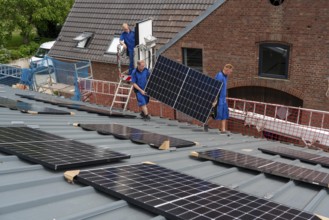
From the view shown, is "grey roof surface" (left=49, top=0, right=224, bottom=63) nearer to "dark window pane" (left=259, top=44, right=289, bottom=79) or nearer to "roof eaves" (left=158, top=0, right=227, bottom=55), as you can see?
"roof eaves" (left=158, top=0, right=227, bottom=55)

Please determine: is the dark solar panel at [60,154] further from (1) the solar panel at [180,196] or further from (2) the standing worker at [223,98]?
(2) the standing worker at [223,98]

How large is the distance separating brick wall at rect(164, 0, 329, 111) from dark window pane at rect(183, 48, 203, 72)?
0.35 metres

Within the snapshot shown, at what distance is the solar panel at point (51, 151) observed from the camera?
13.4 feet

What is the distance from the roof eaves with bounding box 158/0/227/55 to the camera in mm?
15710

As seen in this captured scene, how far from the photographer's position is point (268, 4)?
579 inches

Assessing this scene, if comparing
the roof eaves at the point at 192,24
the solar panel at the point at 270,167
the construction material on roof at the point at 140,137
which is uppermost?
the roof eaves at the point at 192,24

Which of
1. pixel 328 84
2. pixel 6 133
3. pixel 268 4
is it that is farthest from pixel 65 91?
pixel 6 133

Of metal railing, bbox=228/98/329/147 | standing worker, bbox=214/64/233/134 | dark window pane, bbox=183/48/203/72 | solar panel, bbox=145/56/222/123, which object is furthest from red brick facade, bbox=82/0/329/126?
solar panel, bbox=145/56/222/123

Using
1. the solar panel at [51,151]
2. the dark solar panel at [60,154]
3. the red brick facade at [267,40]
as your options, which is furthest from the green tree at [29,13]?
the dark solar panel at [60,154]

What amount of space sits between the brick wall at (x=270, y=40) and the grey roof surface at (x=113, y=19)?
88cm

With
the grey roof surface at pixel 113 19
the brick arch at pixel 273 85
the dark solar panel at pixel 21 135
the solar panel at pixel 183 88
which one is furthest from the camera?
the grey roof surface at pixel 113 19

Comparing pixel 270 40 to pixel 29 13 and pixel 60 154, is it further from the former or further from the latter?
pixel 29 13

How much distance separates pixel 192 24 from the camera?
16.4 meters

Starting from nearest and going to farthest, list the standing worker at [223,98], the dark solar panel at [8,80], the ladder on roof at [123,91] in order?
the standing worker at [223,98] < the ladder on roof at [123,91] < the dark solar panel at [8,80]
